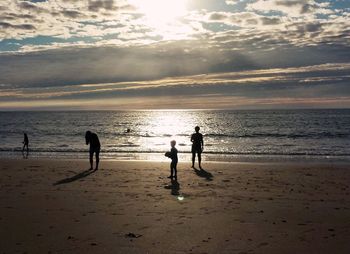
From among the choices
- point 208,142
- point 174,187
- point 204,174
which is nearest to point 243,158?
point 204,174

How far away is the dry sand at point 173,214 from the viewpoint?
269 inches

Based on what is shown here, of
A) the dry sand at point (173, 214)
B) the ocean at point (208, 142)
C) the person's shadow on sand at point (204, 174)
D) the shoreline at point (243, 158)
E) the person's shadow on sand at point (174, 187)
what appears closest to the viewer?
the dry sand at point (173, 214)

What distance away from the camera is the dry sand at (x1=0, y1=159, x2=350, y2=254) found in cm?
683

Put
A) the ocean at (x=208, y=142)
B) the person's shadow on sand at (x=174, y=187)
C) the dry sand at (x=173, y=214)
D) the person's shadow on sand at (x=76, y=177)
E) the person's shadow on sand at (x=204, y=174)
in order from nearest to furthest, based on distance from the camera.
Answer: the dry sand at (x=173, y=214), the person's shadow on sand at (x=174, y=187), the person's shadow on sand at (x=76, y=177), the person's shadow on sand at (x=204, y=174), the ocean at (x=208, y=142)

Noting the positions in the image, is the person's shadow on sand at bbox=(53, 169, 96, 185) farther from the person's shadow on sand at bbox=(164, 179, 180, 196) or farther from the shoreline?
the shoreline

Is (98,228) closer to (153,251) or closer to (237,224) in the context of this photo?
(153,251)

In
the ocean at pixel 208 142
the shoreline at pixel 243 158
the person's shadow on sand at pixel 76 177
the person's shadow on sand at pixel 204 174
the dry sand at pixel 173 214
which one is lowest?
the ocean at pixel 208 142

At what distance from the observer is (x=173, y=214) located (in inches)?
348

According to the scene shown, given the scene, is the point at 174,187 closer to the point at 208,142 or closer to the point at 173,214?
the point at 173,214

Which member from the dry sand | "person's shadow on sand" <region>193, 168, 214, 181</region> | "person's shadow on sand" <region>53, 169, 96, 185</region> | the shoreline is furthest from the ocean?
the dry sand

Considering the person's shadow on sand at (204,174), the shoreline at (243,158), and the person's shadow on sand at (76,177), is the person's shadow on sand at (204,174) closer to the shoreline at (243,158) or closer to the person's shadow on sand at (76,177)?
the person's shadow on sand at (76,177)

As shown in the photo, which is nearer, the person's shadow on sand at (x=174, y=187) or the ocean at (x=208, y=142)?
the person's shadow on sand at (x=174, y=187)

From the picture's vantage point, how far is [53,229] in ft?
25.2

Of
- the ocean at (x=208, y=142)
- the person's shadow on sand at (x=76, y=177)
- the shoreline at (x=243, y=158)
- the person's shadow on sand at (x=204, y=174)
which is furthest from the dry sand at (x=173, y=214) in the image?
the ocean at (x=208, y=142)
